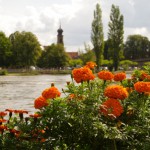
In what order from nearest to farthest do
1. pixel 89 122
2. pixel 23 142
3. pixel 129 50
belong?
pixel 89 122 < pixel 23 142 < pixel 129 50

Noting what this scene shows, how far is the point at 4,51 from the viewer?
276 feet

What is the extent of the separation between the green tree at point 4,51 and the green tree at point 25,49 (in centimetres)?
127

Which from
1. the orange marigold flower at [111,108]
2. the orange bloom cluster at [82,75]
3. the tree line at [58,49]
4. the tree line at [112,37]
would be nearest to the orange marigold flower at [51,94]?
the orange bloom cluster at [82,75]

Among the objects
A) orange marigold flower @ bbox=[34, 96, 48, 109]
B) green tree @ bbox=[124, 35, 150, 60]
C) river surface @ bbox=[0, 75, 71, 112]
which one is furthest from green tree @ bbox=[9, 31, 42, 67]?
orange marigold flower @ bbox=[34, 96, 48, 109]

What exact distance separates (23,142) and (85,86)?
106 cm

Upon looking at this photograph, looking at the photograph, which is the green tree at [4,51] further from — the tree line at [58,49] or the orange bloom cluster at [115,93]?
the orange bloom cluster at [115,93]

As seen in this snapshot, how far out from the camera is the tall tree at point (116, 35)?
73.4m

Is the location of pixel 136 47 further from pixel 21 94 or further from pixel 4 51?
pixel 21 94

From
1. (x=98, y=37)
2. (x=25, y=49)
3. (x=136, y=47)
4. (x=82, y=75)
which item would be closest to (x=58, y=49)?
Result: (x=25, y=49)

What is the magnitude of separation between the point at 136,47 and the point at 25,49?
189ft

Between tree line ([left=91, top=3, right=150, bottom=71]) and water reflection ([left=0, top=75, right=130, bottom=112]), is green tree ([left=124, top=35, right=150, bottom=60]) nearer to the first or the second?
tree line ([left=91, top=3, right=150, bottom=71])

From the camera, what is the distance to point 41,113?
15.5ft

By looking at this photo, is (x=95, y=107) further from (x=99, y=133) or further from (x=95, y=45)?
(x=95, y=45)

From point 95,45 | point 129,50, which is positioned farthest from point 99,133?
point 129,50
